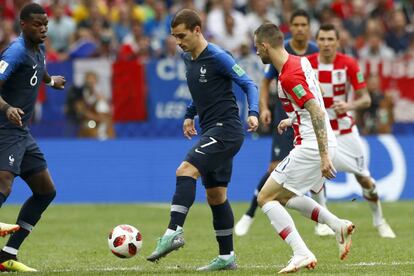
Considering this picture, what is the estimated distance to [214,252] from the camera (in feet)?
36.6

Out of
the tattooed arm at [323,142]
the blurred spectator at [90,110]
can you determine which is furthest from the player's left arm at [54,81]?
the blurred spectator at [90,110]

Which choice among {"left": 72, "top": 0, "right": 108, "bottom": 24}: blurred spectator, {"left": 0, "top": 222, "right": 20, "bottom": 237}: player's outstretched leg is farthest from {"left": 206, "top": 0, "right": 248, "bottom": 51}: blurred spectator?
{"left": 0, "top": 222, "right": 20, "bottom": 237}: player's outstretched leg

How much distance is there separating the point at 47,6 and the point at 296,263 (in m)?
13.7

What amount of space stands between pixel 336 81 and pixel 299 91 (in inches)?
155

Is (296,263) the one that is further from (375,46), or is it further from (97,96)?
(375,46)

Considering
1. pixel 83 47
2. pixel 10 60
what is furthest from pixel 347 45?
pixel 10 60

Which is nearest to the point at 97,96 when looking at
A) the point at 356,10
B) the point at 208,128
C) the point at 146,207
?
the point at 146,207

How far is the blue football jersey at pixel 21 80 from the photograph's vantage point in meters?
9.27

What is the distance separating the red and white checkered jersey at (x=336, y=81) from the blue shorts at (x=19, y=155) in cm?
439

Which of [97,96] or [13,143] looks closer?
[13,143]

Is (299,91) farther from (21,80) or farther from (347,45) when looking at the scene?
(347,45)

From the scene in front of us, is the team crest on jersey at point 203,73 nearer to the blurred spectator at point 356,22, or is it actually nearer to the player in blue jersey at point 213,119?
the player in blue jersey at point 213,119

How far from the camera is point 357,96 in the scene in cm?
1289

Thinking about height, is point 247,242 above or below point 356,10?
below
